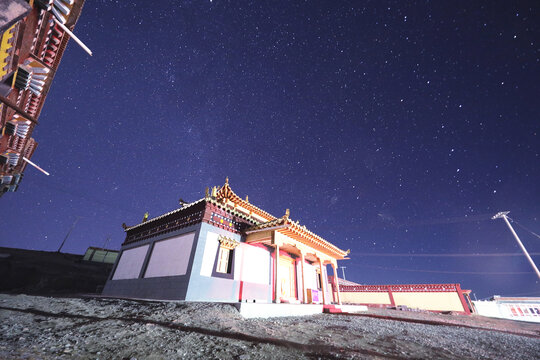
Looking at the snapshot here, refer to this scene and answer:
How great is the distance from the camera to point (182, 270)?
373 inches

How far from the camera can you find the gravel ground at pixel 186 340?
3.31m

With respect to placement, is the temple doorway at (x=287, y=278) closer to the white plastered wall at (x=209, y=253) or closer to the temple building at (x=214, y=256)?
the temple building at (x=214, y=256)

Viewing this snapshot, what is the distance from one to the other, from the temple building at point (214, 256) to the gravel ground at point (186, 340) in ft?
11.1

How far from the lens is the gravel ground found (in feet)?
10.9

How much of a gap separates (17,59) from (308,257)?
16.1 metres

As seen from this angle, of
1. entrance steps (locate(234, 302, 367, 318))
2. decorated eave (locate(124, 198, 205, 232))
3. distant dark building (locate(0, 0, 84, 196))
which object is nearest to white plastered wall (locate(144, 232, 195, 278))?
decorated eave (locate(124, 198, 205, 232))

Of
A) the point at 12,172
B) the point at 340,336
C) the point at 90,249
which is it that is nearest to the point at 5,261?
the point at 90,249

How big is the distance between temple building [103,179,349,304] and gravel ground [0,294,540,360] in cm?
337

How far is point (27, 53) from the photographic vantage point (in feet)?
23.9

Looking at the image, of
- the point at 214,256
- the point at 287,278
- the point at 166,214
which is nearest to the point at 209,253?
the point at 214,256

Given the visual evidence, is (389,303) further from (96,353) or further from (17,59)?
(17,59)

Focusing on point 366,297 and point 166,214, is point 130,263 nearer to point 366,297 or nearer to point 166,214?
point 166,214

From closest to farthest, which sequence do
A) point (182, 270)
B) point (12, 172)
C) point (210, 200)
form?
point (182, 270) < point (210, 200) < point (12, 172)

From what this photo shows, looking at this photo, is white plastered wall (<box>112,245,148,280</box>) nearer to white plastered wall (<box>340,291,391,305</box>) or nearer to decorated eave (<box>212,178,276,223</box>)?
Answer: decorated eave (<box>212,178,276,223</box>)
